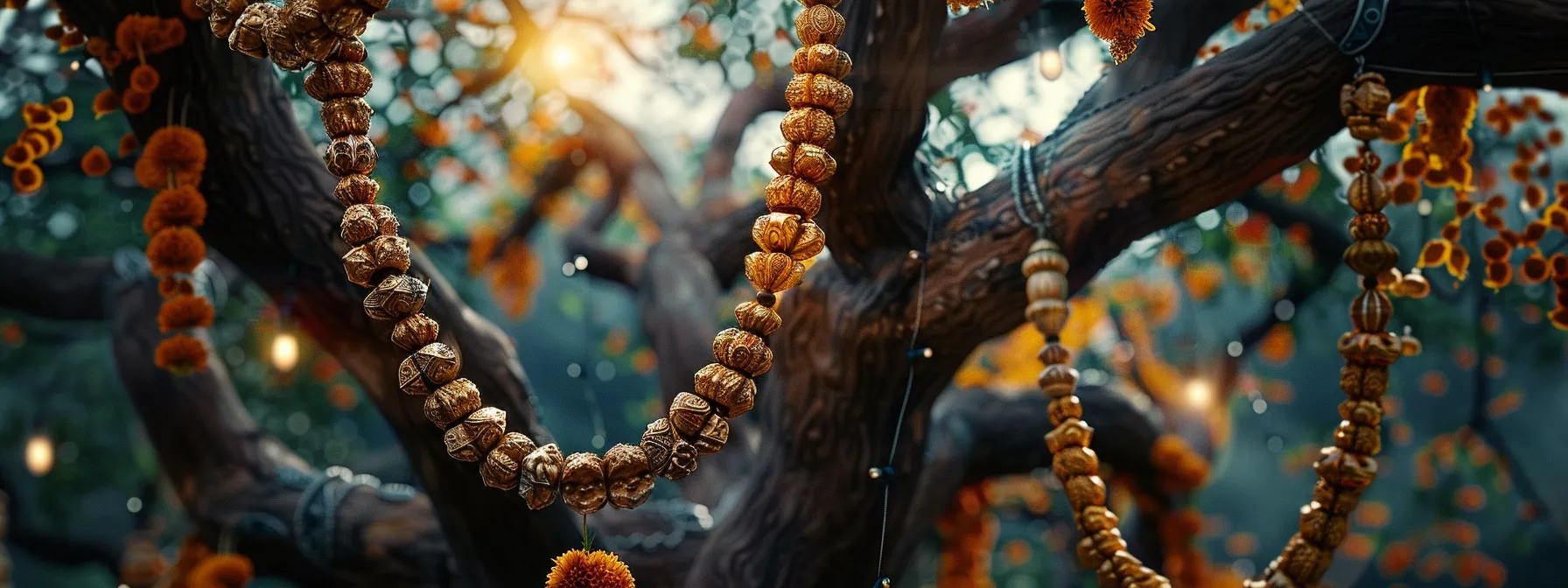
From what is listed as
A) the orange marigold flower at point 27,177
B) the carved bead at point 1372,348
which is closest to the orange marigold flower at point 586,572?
the carved bead at point 1372,348

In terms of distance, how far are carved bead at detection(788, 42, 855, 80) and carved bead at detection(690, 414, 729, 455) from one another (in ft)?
1.07

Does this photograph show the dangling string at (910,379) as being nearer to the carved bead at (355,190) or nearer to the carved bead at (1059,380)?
the carved bead at (1059,380)

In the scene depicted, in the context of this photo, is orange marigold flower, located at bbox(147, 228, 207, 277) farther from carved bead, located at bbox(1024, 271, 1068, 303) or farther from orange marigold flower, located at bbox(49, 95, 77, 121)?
carved bead, located at bbox(1024, 271, 1068, 303)

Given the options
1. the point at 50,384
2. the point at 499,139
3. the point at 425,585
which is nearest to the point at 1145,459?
the point at 425,585

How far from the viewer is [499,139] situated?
8.72 feet

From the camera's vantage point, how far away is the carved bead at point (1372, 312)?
1295 mm

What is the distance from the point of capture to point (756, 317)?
1.03m

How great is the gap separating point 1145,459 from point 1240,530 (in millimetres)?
1868

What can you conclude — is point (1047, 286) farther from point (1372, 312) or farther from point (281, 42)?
point (281, 42)

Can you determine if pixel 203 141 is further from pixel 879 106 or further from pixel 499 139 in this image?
pixel 499 139

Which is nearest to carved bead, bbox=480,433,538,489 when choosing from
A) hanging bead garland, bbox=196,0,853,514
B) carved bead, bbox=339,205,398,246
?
hanging bead garland, bbox=196,0,853,514

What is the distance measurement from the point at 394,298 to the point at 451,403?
4.2 inches

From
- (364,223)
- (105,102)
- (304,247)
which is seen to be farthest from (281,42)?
(105,102)

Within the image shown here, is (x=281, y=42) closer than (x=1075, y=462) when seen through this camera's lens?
Yes
